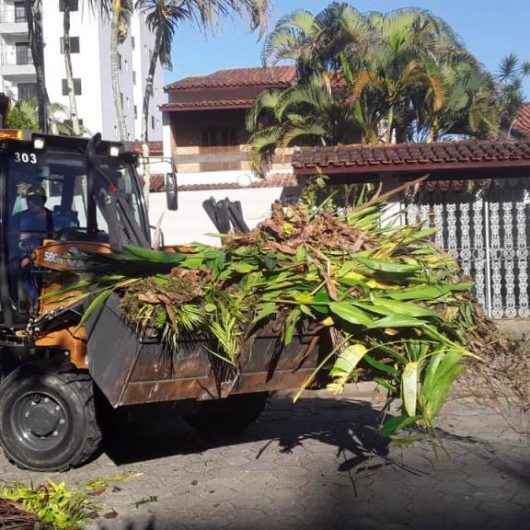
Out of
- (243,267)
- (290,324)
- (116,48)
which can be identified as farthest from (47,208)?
(116,48)

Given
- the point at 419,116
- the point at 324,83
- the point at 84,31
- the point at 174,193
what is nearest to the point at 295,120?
the point at 324,83

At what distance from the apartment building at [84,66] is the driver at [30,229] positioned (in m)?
39.1

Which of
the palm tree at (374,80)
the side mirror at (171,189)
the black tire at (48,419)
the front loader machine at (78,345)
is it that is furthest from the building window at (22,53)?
the black tire at (48,419)

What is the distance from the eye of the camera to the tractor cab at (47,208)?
21.8ft

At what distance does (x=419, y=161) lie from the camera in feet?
45.3

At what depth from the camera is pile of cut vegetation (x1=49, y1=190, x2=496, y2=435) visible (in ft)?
17.1

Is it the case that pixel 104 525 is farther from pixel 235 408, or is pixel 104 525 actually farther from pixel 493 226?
pixel 493 226

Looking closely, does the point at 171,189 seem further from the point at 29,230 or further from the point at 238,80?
the point at 238,80

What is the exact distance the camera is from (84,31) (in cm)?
4975

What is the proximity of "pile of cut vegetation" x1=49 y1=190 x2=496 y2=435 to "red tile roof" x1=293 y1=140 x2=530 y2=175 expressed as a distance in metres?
7.80

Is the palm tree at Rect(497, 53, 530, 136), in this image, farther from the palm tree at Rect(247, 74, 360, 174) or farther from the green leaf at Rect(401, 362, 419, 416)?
the green leaf at Rect(401, 362, 419, 416)

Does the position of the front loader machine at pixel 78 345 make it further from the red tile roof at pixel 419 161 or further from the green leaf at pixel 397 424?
the red tile roof at pixel 419 161

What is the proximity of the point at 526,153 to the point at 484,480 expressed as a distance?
9.10 meters

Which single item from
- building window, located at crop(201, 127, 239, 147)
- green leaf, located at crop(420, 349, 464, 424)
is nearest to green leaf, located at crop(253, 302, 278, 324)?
green leaf, located at crop(420, 349, 464, 424)
